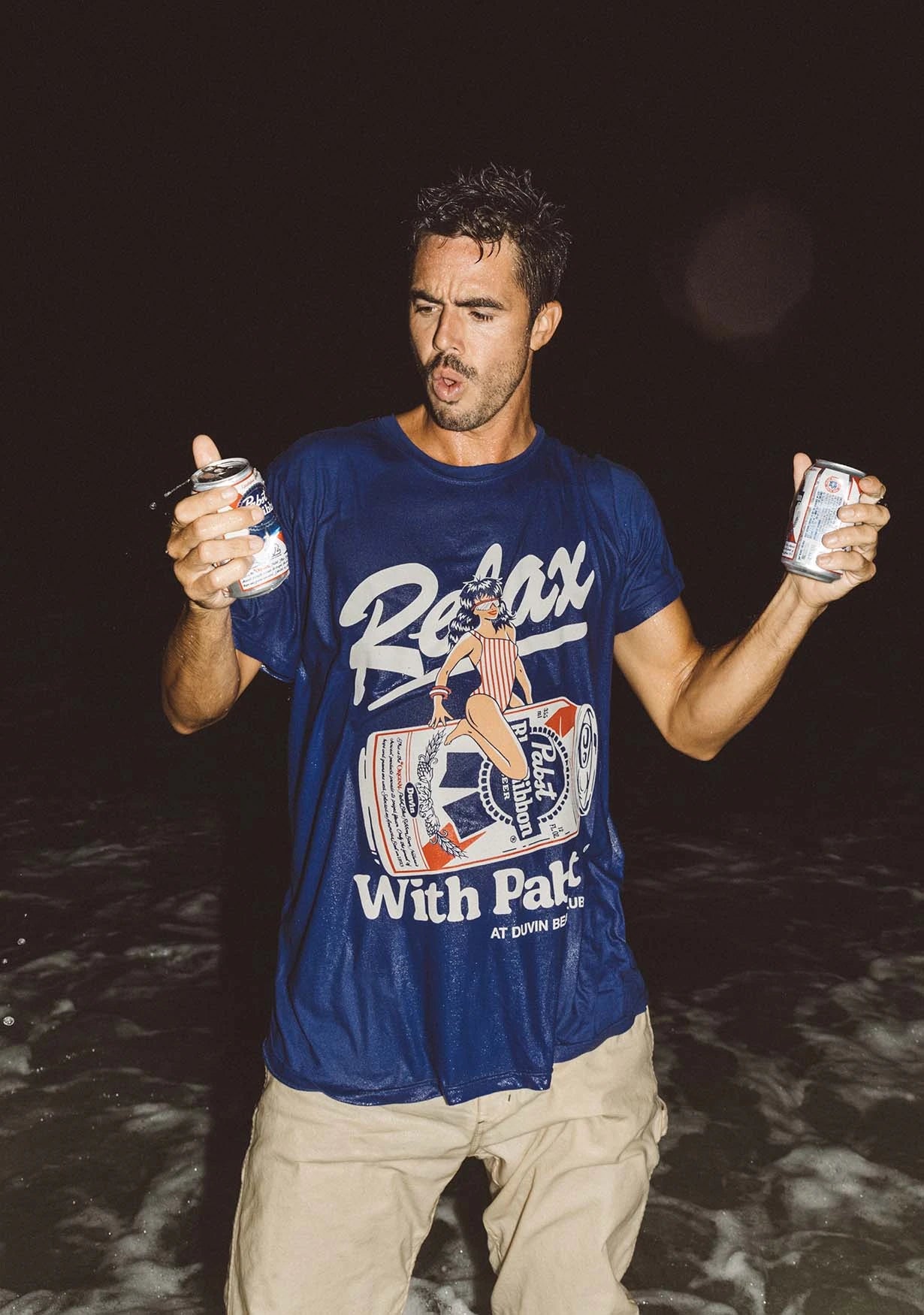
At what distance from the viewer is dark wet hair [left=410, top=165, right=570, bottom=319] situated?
2168 millimetres

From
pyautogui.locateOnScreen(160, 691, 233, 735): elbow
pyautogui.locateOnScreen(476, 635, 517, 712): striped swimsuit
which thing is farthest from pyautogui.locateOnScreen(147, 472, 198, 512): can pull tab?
pyautogui.locateOnScreen(476, 635, 517, 712): striped swimsuit

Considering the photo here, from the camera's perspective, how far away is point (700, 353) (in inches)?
961

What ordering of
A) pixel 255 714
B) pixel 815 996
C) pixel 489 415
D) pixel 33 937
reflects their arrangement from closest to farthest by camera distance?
pixel 489 415
pixel 815 996
pixel 33 937
pixel 255 714

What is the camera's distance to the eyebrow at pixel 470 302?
215 centimetres

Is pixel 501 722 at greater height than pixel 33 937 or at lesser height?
greater

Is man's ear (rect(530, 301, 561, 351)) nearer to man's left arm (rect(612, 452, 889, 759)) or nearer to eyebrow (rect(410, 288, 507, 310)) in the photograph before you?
eyebrow (rect(410, 288, 507, 310))

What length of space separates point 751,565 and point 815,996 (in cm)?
1125

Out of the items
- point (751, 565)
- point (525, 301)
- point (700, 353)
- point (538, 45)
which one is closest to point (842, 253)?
point (700, 353)

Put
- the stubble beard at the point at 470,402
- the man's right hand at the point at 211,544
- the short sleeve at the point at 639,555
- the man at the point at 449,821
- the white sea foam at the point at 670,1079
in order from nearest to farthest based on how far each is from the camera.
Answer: the man's right hand at the point at 211,544 → the man at the point at 449,821 → the stubble beard at the point at 470,402 → the short sleeve at the point at 639,555 → the white sea foam at the point at 670,1079

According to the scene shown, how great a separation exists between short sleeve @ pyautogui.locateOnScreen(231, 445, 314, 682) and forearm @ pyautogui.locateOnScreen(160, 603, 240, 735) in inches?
2.3

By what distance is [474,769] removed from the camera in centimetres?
206

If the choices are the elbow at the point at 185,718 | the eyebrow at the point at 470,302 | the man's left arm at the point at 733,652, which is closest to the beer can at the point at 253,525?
the elbow at the point at 185,718

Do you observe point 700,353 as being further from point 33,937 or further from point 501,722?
point 501,722

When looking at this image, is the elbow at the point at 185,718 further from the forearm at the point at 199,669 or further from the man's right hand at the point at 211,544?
the man's right hand at the point at 211,544
